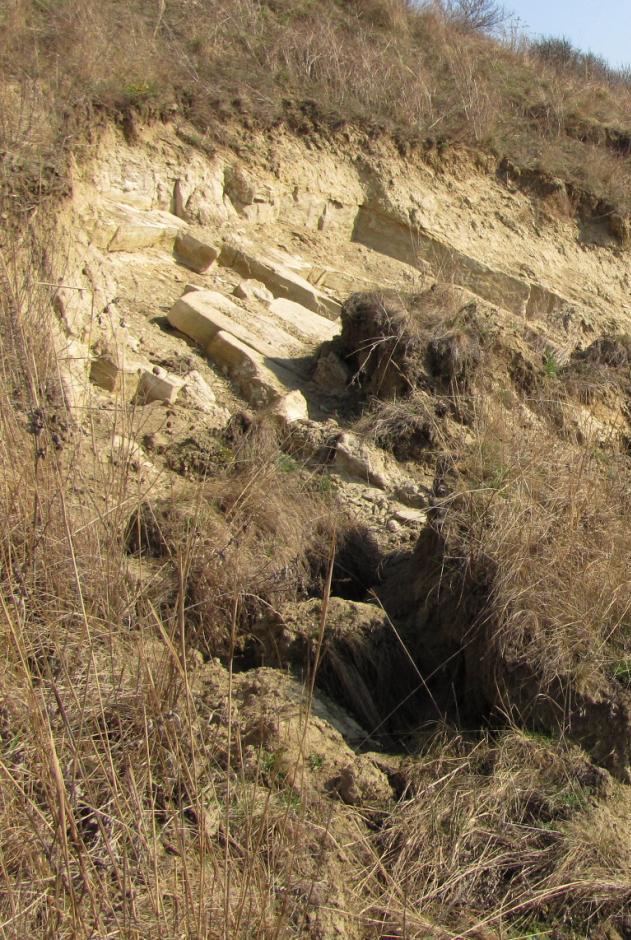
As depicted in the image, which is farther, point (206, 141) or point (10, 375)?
point (206, 141)

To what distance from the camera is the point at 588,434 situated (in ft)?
19.0

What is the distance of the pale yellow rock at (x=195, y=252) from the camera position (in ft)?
24.2

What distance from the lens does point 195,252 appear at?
741 cm

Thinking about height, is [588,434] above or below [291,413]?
above

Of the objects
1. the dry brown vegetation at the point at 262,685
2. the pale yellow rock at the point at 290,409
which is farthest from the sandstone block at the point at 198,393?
the dry brown vegetation at the point at 262,685

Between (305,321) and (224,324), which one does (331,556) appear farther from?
(305,321)

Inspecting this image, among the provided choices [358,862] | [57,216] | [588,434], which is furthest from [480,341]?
[358,862]

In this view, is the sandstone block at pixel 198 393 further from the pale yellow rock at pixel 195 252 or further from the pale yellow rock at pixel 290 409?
the pale yellow rock at pixel 195 252

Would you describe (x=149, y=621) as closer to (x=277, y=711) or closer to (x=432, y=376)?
(x=277, y=711)

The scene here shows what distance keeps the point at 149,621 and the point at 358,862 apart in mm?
1097

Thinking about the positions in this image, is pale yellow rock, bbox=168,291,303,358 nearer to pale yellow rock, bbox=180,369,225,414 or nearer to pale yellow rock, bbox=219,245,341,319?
pale yellow rock, bbox=180,369,225,414

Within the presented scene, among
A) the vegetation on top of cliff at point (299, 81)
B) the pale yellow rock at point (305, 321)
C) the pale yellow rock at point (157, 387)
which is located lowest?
the pale yellow rock at point (157, 387)

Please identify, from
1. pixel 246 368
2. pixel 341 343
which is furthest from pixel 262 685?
pixel 341 343

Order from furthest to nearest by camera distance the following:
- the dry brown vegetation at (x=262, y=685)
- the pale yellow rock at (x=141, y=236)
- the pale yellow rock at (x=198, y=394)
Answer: the pale yellow rock at (x=141, y=236) < the pale yellow rock at (x=198, y=394) < the dry brown vegetation at (x=262, y=685)
